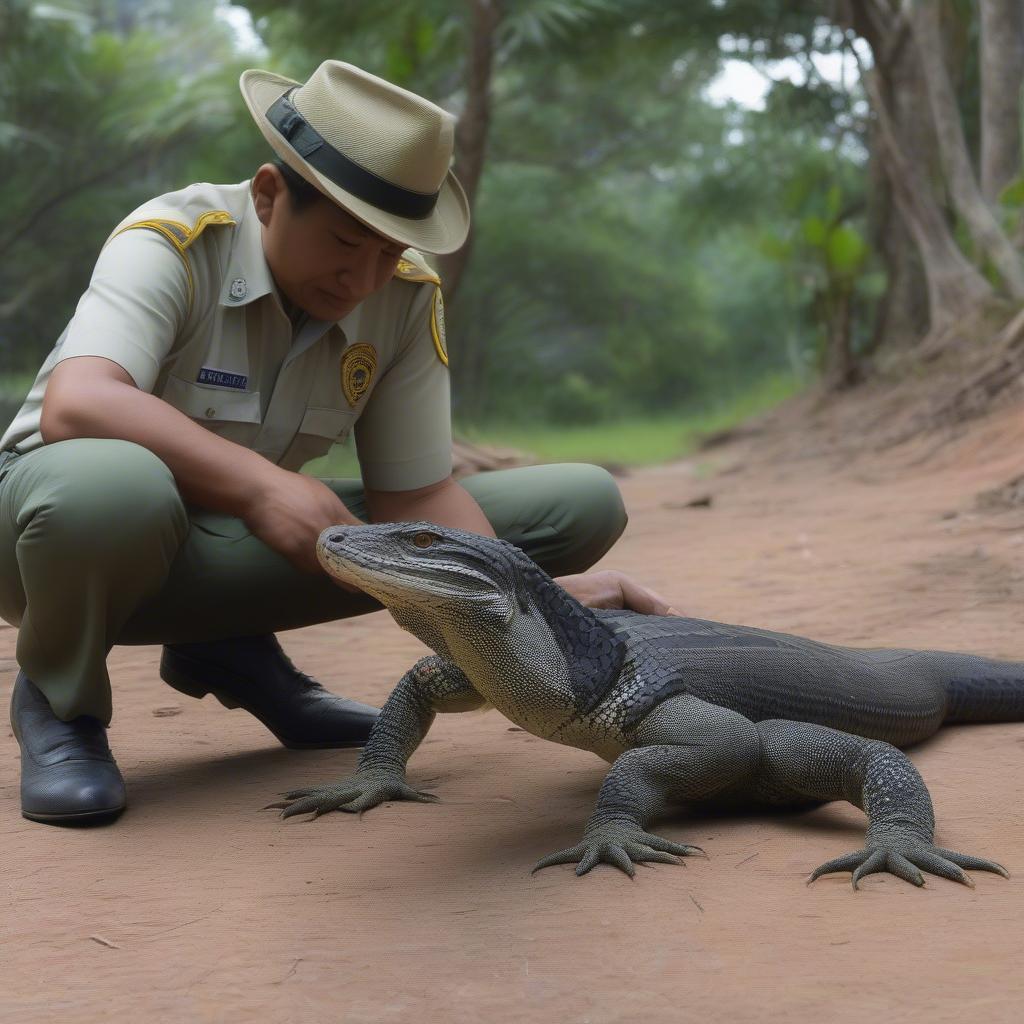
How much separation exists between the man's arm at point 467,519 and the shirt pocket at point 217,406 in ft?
1.38

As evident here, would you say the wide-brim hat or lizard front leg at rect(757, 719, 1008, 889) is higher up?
the wide-brim hat

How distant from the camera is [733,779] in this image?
9.26 ft

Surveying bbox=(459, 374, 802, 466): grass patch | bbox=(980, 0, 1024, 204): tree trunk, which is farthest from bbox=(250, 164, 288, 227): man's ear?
bbox=(980, 0, 1024, 204): tree trunk

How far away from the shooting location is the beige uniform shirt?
3078 millimetres

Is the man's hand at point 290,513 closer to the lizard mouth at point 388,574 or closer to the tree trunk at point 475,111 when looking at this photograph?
the lizard mouth at point 388,574

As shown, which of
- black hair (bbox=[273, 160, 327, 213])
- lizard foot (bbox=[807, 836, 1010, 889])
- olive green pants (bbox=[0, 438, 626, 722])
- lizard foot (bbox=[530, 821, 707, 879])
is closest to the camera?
lizard foot (bbox=[807, 836, 1010, 889])

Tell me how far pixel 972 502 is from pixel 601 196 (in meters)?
26.8

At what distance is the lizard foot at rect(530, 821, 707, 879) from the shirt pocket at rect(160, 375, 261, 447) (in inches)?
56.3

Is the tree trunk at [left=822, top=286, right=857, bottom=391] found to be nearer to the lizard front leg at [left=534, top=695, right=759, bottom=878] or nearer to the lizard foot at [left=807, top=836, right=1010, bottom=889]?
the lizard front leg at [left=534, top=695, right=759, bottom=878]

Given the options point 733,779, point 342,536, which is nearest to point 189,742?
point 342,536

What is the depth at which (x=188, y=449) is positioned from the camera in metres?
2.96

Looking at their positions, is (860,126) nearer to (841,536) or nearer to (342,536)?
(841,536)

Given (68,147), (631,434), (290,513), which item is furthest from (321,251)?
(631,434)

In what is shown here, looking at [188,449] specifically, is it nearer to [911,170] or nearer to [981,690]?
[981,690]
